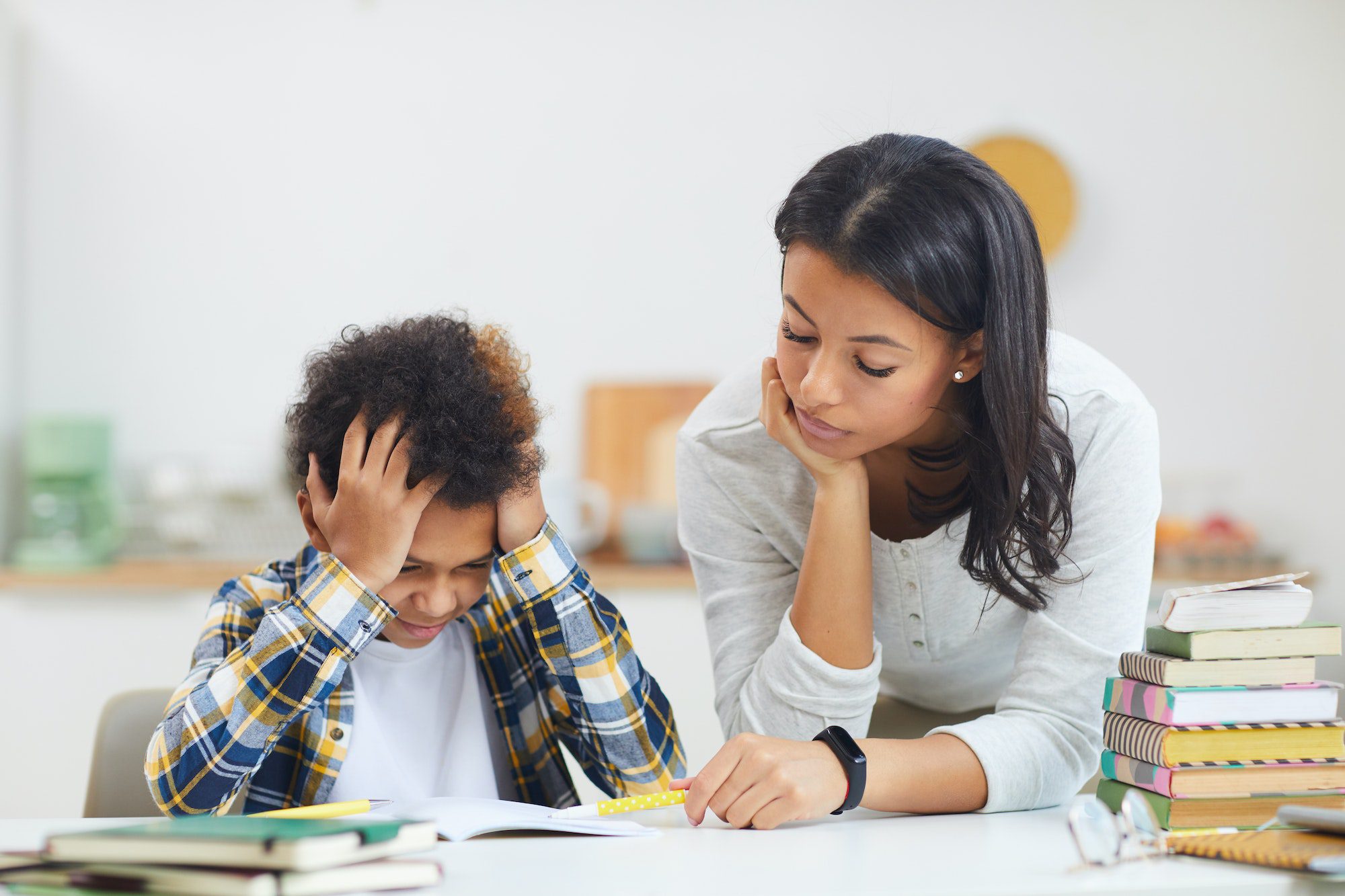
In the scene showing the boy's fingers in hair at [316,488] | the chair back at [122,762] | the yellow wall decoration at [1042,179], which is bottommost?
the chair back at [122,762]

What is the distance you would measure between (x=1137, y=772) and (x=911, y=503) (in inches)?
13.2

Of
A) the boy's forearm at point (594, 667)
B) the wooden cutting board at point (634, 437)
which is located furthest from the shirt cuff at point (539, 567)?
the wooden cutting board at point (634, 437)

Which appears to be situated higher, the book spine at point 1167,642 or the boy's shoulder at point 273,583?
the book spine at point 1167,642

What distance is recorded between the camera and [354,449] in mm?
1008

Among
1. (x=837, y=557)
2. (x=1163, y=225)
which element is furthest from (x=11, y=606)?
(x=1163, y=225)

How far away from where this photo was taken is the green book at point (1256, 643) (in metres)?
0.88

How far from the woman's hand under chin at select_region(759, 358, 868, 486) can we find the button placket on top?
0.11 metres

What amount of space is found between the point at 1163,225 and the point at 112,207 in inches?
100

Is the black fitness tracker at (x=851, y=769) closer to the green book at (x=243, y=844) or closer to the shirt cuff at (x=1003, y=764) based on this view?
the shirt cuff at (x=1003, y=764)

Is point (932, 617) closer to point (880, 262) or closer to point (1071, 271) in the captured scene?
point (880, 262)

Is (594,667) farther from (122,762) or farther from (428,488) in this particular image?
(122,762)

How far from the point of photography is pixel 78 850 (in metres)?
0.63

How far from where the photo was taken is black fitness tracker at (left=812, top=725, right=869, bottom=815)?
0.89m

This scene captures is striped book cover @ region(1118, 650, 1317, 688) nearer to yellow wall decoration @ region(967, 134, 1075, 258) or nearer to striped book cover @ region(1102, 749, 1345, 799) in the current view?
striped book cover @ region(1102, 749, 1345, 799)
